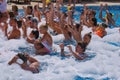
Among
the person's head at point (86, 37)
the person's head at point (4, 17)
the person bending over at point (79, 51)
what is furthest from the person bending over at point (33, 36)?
the person's head at point (4, 17)

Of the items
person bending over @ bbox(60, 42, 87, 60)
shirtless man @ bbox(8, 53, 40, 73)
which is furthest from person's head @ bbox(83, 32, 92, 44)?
shirtless man @ bbox(8, 53, 40, 73)

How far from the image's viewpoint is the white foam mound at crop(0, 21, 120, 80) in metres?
7.19

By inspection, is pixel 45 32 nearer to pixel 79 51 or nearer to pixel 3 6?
pixel 79 51

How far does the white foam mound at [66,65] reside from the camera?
7.19m

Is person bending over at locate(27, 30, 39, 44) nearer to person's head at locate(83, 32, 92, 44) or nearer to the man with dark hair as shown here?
person's head at locate(83, 32, 92, 44)

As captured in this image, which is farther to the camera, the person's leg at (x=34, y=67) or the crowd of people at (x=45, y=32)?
the crowd of people at (x=45, y=32)

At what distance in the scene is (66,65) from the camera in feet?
26.3

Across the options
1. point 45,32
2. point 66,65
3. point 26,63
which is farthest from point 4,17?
point 26,63

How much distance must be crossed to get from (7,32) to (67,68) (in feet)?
11.1

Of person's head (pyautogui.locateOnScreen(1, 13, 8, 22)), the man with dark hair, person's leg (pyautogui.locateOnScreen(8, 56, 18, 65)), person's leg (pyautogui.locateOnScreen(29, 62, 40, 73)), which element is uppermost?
the man with dark hair

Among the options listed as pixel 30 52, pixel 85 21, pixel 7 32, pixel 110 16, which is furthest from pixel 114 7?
pixel 30 52

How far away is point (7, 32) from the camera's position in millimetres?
10500

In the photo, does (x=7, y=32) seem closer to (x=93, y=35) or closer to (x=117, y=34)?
(x=93, y=35)

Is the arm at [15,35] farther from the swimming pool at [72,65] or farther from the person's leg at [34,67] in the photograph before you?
the person's leg at [34,67]
